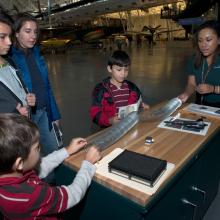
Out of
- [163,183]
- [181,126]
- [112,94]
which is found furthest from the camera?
[112,94]

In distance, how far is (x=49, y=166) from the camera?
117cm

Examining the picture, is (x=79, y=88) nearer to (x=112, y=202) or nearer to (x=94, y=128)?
(x=94, y=128)

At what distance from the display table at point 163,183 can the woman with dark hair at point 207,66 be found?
0.45m

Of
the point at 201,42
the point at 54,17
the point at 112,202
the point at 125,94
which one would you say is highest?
the point at 54,17

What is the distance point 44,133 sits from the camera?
2.06m

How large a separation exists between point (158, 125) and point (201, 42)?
2.79ft

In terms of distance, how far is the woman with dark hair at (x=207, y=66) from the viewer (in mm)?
1886

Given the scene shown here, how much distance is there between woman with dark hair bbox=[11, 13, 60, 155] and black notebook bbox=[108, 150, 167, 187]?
1075 mm

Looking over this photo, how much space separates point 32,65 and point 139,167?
128 cm

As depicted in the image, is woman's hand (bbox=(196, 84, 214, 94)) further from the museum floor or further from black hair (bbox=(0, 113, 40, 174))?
black hair (bbox=(0, 113, 40, 174))

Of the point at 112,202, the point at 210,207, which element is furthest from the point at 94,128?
the point at 112,202

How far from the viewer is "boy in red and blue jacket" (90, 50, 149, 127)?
1812 mm

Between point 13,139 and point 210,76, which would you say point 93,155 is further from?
point 210,76

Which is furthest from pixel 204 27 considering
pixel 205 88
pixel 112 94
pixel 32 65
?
pixel 32 65
